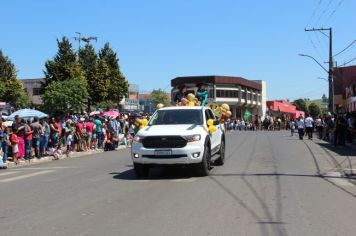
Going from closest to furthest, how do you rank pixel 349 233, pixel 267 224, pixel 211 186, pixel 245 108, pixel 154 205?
1. pixel 349 233
2. pixel 267 224
3. pixel 154 205
4. pixel 211 186
5. pixel 245 108

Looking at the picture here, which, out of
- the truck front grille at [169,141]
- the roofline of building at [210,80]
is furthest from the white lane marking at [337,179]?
the roofline of building at [210,80]

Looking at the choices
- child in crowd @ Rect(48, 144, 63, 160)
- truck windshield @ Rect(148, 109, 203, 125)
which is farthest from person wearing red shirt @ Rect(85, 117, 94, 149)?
truck windshield @ Rect(148, 109, 203, 125)

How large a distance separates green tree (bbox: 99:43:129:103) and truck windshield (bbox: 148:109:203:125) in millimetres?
59955

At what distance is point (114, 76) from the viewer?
248 feet

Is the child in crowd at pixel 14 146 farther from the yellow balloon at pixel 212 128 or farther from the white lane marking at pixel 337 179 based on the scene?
the white lane marking at pixel 337 179

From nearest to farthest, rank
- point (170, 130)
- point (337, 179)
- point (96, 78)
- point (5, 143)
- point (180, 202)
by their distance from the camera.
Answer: point (180, 202) → point (170, 130) → point (337, 179) → point (5, 143) → point (96, 78)

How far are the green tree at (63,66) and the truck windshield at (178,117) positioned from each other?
50.9 meters

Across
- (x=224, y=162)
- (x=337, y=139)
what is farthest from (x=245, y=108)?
(x=224, y=162)

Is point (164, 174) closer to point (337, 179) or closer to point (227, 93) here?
point (337, 179)

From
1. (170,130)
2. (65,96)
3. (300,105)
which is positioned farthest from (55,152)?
(300,105)

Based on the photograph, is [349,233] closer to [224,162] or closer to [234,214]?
[234,214]

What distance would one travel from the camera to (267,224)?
7.55 meters

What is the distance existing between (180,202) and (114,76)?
6711 cm

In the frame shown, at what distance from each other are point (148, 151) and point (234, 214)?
476cm
